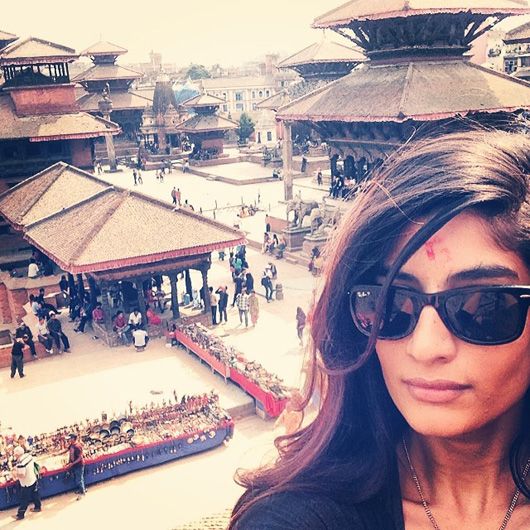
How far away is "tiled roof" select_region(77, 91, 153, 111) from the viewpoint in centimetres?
4878

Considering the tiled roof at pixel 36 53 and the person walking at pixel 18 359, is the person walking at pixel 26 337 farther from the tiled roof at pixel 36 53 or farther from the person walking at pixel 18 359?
the tiled roof at pixel 36 53

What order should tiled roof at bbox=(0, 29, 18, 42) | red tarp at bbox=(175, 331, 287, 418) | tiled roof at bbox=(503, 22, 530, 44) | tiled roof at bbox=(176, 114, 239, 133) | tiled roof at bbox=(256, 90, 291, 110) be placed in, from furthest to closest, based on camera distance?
tiled roof at bbox=(176, 114, 239, 133) < tiled roof at bbox=(256, 90, 291, 110) < tiled roof at bbox=(503, 22, 530, 44) < tiled roof at bbox=(0, 29, 18, 42) < red tarp at bbox=(175, 331, 287, 418)

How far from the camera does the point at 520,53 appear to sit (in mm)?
44312

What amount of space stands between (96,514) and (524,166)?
908 centimetres

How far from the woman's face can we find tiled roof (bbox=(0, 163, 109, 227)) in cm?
1851

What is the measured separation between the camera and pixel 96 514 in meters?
9.52

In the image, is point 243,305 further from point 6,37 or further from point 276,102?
point 276,102

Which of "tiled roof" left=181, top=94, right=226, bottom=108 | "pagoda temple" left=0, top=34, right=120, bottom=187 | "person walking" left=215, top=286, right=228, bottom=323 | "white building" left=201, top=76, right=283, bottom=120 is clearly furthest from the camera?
"white building" left=201, top=76, right=283, bottom=120

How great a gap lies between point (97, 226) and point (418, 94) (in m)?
9.88

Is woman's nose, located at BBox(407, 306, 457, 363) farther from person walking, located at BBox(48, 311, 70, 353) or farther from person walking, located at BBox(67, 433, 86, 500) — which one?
person walking, located at BBox(48, 311, 70, 353)

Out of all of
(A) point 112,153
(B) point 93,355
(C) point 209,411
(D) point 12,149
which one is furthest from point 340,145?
(A) point 112,153

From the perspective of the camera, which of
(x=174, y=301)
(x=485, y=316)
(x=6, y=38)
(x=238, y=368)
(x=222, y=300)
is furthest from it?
(x=6, y=38)

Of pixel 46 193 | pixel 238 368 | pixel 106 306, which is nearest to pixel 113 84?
pixel 46 193

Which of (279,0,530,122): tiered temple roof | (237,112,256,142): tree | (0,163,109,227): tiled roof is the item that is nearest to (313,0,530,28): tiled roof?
(279,0,530,122): tiered temple roof
